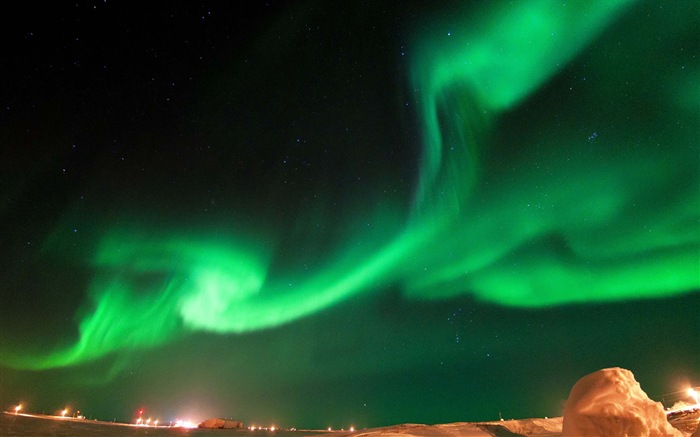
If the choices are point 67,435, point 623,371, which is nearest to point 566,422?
point 623,371

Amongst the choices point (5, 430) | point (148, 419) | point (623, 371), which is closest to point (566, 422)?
point (623, 371)

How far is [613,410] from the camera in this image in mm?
15117

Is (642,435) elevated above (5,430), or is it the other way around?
(5,430)

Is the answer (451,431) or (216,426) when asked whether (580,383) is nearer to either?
(451,431)

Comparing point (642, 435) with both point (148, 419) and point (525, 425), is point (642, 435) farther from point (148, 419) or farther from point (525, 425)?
point (148, 419)

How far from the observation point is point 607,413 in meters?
15.2

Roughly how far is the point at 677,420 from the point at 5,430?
42238 mm

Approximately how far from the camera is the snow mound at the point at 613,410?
14812 mm

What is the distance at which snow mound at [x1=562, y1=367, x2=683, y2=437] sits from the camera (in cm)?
1481

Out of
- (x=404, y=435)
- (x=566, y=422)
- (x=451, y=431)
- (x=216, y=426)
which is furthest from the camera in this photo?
(x=216, y=426)

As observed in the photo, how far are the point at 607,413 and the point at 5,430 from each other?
23.2 m

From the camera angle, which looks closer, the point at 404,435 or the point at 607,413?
the point at 607,413

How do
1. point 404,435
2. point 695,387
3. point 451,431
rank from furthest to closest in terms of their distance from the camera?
point 695,387
point 451,431
point 404,435

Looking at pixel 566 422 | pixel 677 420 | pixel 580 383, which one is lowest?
pixel 677 420
